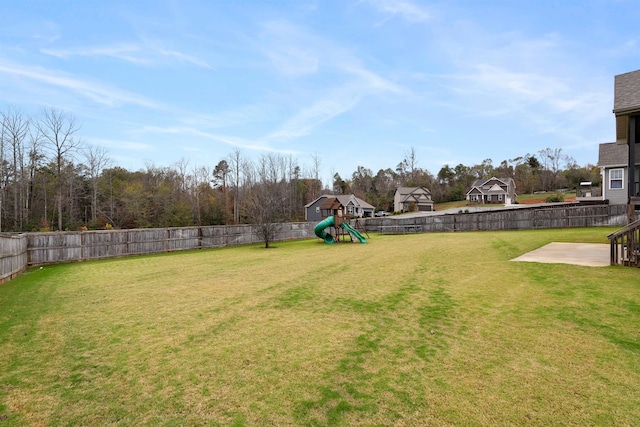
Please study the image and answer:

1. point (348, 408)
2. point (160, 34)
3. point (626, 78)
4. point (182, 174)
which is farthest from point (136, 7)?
point (182, 174)

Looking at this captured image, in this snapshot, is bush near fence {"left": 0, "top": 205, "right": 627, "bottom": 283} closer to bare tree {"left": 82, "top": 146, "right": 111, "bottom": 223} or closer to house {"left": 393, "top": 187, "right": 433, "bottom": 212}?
bare tree {"left": 82, "top": 146, "right": 111, "bottom": 223}

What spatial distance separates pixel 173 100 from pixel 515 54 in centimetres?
2180

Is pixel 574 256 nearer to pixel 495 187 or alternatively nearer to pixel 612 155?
pixel 612 155

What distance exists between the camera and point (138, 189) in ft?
124

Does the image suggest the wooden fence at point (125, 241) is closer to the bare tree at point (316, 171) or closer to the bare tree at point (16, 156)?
the bare tree at point (16, 156)

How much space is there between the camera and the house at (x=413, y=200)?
60250 millimetres

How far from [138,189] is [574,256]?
132 ft

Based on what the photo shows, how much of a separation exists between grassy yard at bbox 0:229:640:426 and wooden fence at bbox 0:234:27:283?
3.00 m

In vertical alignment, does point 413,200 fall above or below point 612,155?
below

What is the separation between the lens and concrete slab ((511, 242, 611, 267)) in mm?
9000

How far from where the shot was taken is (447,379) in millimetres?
3213

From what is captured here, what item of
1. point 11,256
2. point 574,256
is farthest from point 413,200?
point 11,256

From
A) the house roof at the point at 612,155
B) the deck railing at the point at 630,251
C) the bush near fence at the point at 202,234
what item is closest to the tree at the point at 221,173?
the bush near fence at the point at 202,234

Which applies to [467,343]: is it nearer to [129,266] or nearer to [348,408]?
[348,408]
